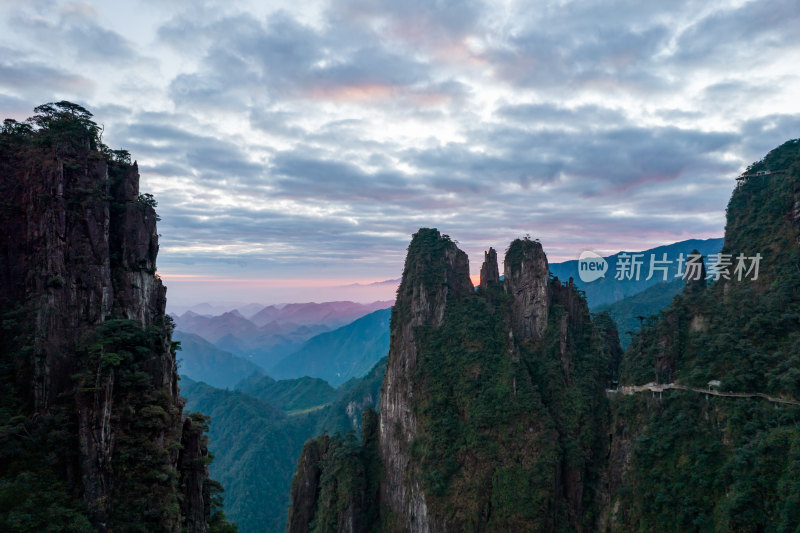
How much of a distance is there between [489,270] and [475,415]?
18523 mm

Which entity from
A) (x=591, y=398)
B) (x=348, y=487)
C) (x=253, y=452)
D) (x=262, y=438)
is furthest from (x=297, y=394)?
(x=591, y=398)

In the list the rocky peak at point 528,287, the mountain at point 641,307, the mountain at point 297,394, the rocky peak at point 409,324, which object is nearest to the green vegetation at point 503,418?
the rocky peak at point 528,287

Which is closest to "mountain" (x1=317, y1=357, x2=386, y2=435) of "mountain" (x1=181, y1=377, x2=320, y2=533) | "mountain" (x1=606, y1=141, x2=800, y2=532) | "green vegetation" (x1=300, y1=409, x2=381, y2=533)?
"mountain" (x1=181, y1=377, x2=320, y2=533)

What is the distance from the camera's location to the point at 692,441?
34.5m

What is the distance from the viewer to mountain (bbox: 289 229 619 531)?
40.4m

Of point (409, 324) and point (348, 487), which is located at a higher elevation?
point (409, 324)

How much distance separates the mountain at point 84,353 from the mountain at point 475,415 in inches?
1074

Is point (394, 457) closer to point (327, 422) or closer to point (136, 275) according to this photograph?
point (136, 275)

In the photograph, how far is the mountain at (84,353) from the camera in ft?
50.9

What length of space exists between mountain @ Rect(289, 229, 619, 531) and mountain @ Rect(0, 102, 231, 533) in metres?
27.3

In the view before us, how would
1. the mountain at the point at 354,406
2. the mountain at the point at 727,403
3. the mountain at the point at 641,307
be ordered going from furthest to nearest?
1. the mountain at the point at 354,406
2. the mountain at the point at 641,307
3. the mountain at the point at 727,403

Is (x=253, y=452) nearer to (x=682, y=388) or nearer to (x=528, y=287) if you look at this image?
(x=528, y=287)

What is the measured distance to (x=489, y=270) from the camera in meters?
53.8

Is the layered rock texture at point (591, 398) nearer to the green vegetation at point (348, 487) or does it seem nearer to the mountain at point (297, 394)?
the green vegetation at point (348, 487)
